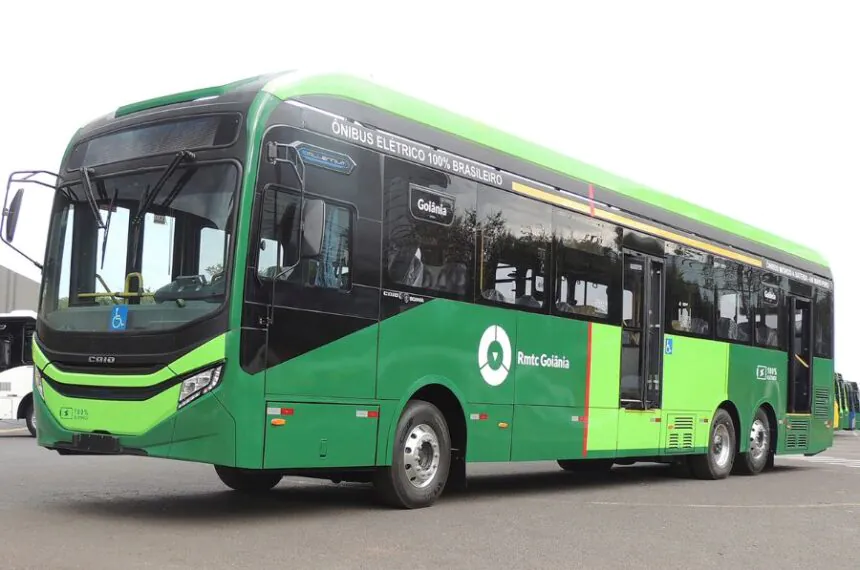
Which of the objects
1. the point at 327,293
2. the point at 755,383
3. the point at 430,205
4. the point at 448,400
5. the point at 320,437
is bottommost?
the point at 320,437

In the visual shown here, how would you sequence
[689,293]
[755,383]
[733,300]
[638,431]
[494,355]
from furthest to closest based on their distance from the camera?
1. [755,383]
2. [733,300]
3. [689,293]
4. [638,431]
5. [494,355]

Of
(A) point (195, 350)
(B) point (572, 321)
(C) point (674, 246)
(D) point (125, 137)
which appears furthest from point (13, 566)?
(C) point (674, 246)

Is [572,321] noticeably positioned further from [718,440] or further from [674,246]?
[718,440]

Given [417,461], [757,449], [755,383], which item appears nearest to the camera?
[417,461]

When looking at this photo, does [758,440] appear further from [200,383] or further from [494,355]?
[200,383]

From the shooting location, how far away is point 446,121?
1080 cm

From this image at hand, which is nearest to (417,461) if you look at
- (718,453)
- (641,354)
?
(641,354)

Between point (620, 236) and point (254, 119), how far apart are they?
613 cm

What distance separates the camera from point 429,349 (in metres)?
10.1

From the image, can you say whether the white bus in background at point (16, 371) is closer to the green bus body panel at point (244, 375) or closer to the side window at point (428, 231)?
the side window at point (428, 231)

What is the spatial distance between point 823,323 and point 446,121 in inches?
424

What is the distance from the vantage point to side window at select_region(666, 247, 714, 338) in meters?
14.4

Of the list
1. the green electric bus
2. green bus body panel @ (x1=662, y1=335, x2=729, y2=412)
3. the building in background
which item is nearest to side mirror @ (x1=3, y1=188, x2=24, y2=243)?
the green electric bus

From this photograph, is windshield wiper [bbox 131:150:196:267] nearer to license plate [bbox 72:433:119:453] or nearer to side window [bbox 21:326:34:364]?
license plate [bbox 72:433:119:453]
